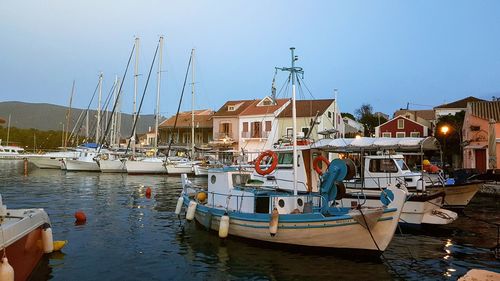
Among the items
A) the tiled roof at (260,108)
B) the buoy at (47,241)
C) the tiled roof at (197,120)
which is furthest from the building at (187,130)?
the buoy at (47,241)

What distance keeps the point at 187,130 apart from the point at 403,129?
1302 inches

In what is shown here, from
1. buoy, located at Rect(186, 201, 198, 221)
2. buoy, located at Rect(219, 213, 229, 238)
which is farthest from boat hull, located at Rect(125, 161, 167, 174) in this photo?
buoy, located at Rect(219, 213, 229, 238)

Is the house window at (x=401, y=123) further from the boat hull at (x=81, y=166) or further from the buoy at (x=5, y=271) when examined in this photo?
the buoy at (x=5, y=271)

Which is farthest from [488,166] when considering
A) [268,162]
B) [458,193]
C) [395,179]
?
[268,162]

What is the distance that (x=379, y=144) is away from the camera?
56.7 feet

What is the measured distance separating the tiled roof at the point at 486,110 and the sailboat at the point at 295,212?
28564 millimetres

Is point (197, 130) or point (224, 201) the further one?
point (197, 130)

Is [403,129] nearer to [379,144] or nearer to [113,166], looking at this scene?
[113,166]

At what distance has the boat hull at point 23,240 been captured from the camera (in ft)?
28.5

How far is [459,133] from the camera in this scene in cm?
4666

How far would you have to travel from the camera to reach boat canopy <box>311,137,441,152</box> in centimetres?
1686

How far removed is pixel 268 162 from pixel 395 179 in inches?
238

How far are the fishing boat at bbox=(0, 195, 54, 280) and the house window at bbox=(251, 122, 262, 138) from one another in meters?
44.7

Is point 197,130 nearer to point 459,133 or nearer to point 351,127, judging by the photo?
point 351,127
